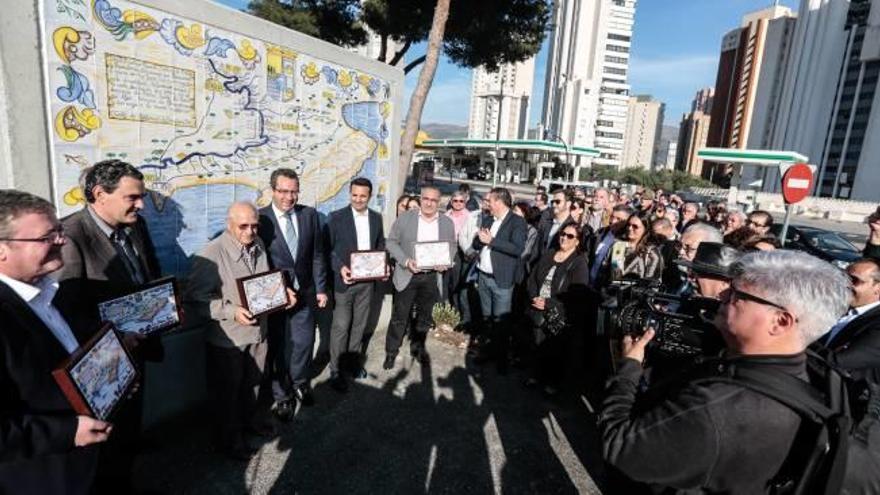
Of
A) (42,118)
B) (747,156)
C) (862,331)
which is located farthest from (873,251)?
(747,156)

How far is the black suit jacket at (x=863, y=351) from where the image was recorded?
7.97 ft

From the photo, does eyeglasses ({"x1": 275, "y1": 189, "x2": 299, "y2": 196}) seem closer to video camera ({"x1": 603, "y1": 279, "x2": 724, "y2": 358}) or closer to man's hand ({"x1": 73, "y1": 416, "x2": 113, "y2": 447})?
man's hand ({"x1": 73, "y1": 416, "x2": 113, "y2": 447})

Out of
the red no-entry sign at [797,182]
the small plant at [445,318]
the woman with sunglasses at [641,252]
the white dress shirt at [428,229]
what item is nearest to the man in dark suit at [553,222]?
the small plant at [445,318]

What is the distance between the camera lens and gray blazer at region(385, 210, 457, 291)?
182 inches

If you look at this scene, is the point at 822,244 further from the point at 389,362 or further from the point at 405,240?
the point at 389,362

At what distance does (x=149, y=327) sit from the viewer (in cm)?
237

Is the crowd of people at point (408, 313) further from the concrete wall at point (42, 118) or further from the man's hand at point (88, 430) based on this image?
the concrete wall at point (42, 118)

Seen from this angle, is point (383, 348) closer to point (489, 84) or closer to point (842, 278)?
point (842, 278)

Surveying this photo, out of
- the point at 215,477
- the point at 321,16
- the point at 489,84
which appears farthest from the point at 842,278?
the point at 489,84

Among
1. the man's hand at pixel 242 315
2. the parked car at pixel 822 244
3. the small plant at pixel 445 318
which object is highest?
the man's hand at pixel 242 315

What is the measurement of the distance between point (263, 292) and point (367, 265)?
4.34 ft

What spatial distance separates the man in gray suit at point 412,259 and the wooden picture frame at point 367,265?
0.31 meters

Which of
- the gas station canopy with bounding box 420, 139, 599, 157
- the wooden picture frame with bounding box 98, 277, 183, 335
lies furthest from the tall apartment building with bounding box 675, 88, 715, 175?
the wooden picture frame with bounding box 98, 277, 183, 335

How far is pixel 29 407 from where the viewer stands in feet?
4.98
